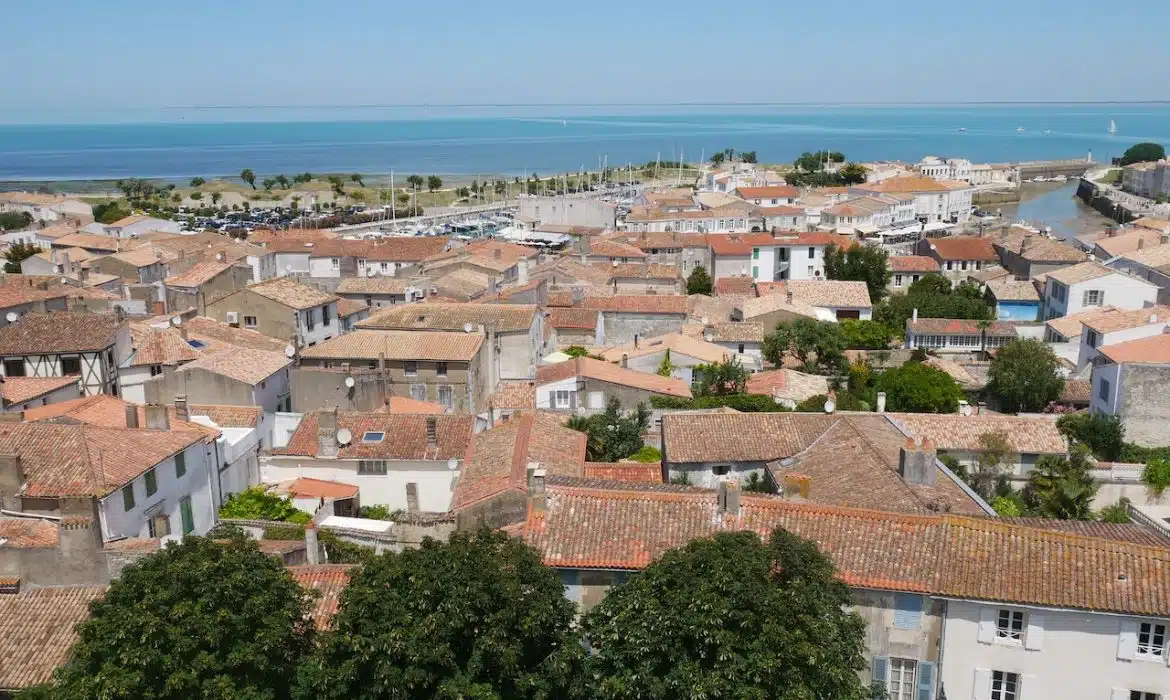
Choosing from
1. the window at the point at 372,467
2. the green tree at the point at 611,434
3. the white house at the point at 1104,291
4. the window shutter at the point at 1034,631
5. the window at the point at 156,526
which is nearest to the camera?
the window shutter at the point at 1034,631

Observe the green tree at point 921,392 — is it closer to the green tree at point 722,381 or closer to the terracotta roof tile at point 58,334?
the green tree at point 722,381

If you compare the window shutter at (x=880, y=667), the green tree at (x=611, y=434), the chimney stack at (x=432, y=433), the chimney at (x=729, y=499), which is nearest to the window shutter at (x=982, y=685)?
the window shutter at (x=880, y=667)

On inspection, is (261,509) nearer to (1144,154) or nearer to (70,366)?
(70,366)

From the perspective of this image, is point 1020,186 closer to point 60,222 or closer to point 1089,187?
point 1089,187

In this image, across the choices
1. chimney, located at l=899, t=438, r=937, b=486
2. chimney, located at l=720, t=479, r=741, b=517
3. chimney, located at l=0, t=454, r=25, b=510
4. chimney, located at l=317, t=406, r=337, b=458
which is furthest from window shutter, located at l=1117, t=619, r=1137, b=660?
chimney, located at l=0, t=454, r=25, b=510

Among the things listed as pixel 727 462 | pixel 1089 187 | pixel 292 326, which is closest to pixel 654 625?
pixel 727 462

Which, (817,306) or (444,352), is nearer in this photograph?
(444,352)

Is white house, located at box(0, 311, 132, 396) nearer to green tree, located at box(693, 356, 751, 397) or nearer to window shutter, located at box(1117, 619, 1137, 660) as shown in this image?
green tree, located at box(693, 356, 751, 397)

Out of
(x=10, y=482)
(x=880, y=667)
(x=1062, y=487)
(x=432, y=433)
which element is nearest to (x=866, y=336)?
(x=1062, y=487)
